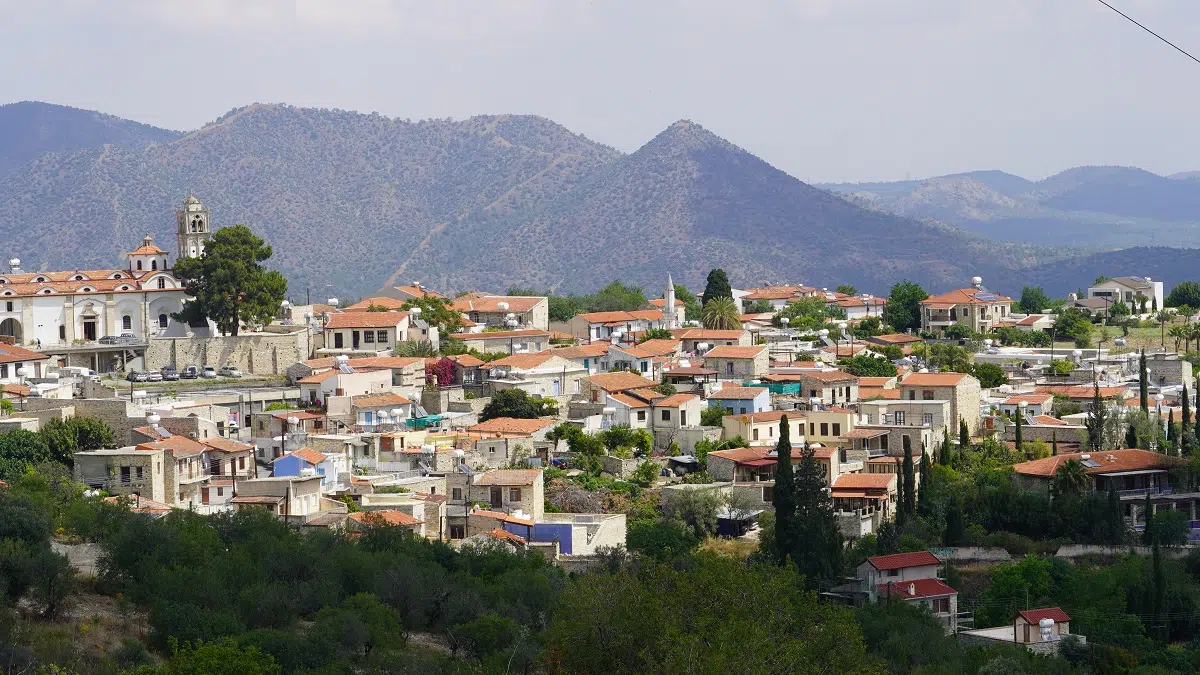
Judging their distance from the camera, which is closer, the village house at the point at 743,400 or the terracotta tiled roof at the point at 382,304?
the village house at the point at 743,400

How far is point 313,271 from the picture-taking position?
144m

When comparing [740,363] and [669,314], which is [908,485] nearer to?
[740,363]

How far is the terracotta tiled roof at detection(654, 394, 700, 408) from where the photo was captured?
42.5 meters

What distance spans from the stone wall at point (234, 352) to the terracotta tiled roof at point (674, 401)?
1138cm

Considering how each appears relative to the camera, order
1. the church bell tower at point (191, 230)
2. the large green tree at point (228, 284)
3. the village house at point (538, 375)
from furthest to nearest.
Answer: the church bell tower at point (191, 230), the large green tree at point (228, 284), the village house at point (538, 375)

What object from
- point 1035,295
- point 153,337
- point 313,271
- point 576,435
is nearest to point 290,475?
point 576,435

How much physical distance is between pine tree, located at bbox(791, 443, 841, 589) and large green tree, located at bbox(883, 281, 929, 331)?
32.2m

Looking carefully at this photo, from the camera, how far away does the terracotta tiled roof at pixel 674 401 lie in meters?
42.5

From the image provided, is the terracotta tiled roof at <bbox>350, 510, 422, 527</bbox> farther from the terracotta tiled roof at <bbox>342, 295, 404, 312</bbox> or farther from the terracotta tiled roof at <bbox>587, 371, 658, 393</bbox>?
the terracotta tiled roof at <bbox>342, 295, 404, 312</bbox>

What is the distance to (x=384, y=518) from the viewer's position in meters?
32.0

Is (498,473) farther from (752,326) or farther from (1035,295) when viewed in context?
(1035,295)

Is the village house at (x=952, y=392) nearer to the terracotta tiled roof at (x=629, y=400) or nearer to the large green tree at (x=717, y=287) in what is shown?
the terracotta tiled roof at (x=629, y=400)

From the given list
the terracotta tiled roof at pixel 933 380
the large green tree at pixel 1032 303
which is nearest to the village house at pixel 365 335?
the terracotta tiled roof at pixel 933 380

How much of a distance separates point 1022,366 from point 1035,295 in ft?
87.2
